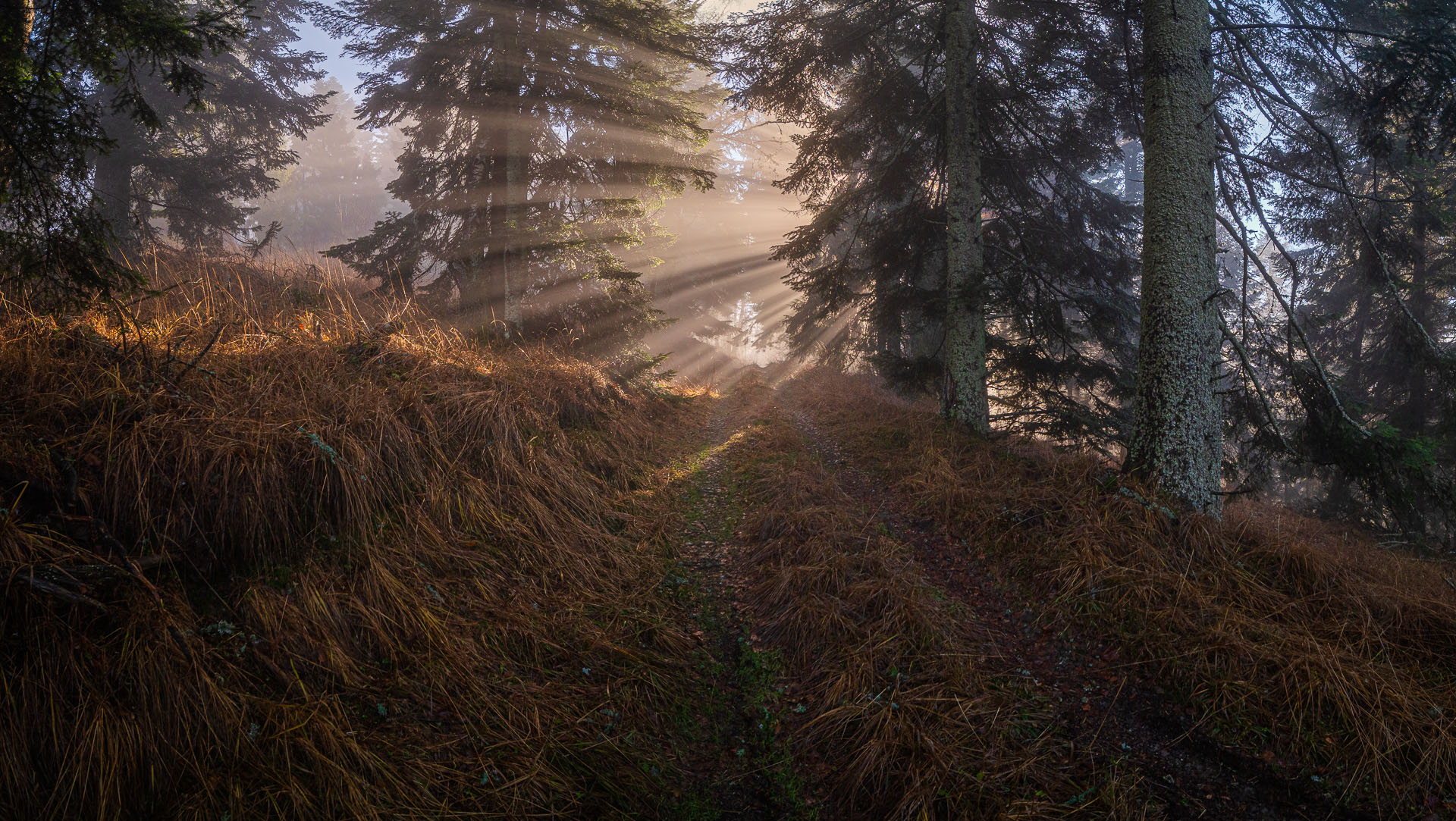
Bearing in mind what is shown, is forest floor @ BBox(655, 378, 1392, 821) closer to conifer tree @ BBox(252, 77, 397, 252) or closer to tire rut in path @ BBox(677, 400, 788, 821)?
tire rut in path @ BBox(677, 400, 788, 821)

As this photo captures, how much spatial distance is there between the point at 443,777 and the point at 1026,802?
2949 mm

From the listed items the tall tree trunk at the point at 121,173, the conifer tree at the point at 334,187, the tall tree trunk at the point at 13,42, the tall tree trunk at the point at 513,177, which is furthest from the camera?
the conifer tree at the point at 334,187

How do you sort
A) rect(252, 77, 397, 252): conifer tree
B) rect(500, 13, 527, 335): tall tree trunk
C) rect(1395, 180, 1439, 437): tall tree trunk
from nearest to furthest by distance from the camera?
rect(500, 13, 527, 335): tall tree trunk, rect(1395, 180, 1439, 437): tall tree trunk, rect(252, 77, 397, 252): conifer tree

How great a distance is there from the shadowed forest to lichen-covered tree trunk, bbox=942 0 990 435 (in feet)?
0.23

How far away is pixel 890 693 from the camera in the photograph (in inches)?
132

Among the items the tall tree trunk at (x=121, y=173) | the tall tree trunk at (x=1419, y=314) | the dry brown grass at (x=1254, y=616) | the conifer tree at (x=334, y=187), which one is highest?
the conifer tree at (x=334, y=187)

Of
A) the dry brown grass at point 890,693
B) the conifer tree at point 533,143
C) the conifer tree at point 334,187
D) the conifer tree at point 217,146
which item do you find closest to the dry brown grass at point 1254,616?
the dry brown grass at point 890,693

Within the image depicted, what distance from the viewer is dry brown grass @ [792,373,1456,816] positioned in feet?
9.22

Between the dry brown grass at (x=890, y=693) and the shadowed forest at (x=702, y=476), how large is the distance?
0.11 ft

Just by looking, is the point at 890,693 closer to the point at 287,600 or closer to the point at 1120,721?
the point at 1120,721

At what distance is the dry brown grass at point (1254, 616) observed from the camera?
2.81 metres

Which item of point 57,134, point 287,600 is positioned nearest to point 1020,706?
point 287,600

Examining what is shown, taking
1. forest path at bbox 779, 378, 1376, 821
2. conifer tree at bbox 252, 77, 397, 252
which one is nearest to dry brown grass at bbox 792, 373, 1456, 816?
forest path at bbox 779, 378, 1376, 821

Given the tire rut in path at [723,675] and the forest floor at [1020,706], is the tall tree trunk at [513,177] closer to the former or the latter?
the tire rut in path at [723,675]
